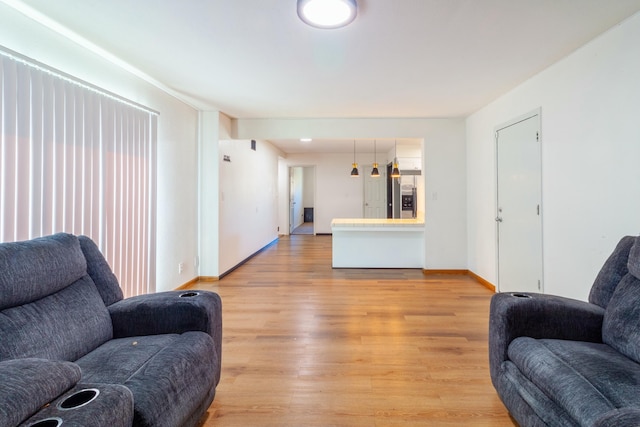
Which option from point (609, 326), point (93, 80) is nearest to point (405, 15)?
point (609, 326)

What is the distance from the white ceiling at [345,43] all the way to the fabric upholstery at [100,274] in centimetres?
150

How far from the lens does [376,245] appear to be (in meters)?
5.07

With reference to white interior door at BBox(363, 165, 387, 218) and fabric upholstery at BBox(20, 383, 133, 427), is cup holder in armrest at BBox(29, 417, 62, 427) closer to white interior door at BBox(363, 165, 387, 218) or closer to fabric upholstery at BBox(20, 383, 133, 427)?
fabric upholstery at BBox(20, 383, 133, 427)

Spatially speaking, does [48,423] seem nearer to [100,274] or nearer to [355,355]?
[100,274]

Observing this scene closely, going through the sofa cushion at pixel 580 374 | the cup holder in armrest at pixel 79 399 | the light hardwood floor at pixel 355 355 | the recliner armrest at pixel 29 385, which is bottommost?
the light hardwood floor at pixel 355 355

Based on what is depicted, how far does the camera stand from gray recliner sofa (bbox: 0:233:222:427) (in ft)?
2.88

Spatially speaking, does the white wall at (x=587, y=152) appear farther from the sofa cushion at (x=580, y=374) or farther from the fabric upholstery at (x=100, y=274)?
the fabric upholstery at (x=100, y=274)

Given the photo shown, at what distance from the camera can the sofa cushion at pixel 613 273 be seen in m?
1.64

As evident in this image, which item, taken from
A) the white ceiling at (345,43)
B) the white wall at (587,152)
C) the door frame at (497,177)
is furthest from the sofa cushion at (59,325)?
the door frame at (497,177)

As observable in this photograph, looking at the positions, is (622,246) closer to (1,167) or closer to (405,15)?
(405,15)

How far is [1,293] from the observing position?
1231 millimetres

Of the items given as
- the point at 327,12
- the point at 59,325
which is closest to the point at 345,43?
the point at 327,12

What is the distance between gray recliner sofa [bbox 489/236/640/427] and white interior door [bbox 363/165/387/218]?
7413mm

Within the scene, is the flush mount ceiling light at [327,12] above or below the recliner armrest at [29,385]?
above
